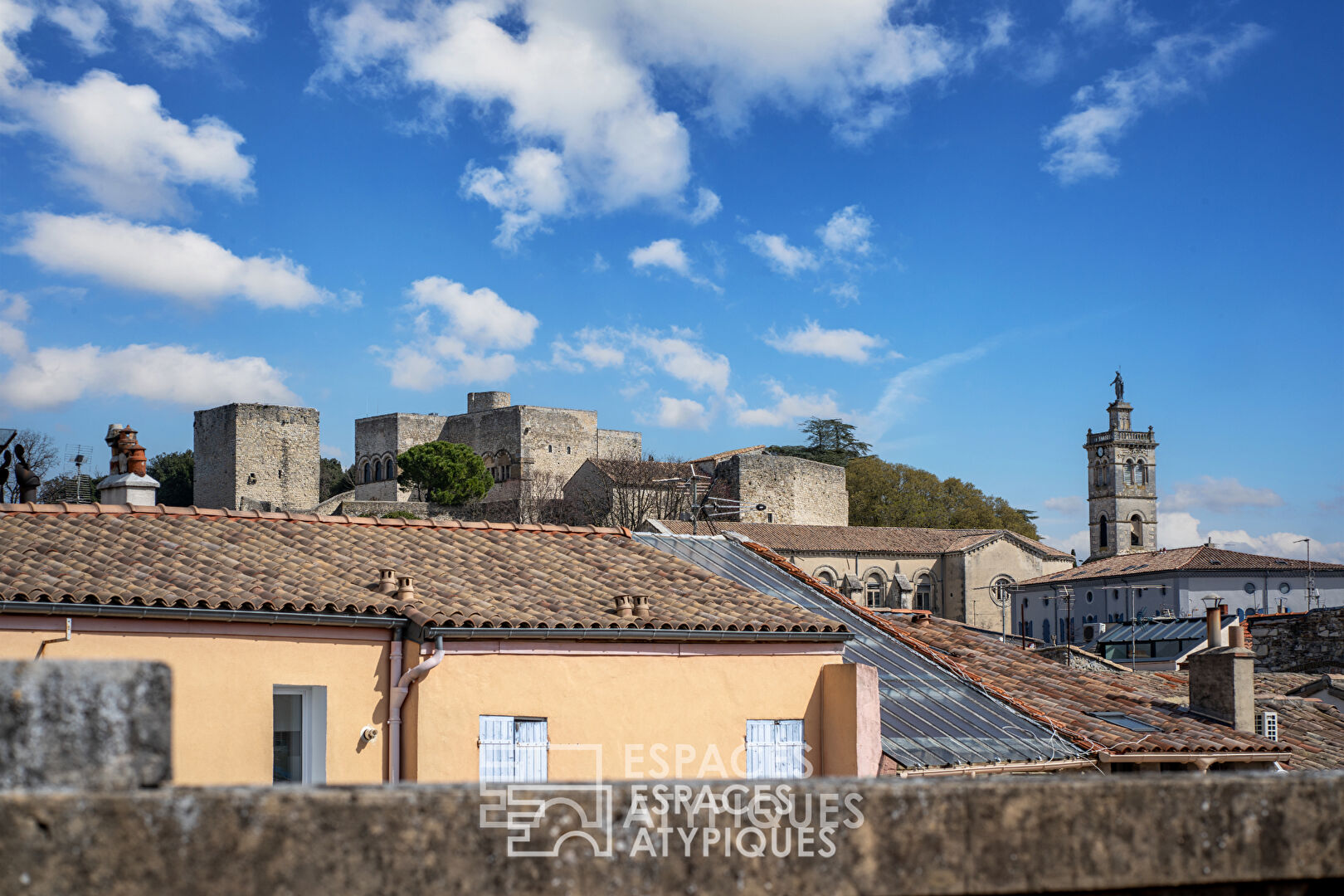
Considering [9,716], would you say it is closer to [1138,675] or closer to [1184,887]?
[1184,887]

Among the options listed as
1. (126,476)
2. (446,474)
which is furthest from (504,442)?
(126,476)

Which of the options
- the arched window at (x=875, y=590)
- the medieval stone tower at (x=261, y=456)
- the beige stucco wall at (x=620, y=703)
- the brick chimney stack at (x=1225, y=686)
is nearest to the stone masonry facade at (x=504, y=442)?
the medieval stone tower at (x=261, y=456)

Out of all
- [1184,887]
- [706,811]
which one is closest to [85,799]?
[706,811]

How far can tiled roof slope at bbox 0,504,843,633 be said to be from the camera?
9.88 meters

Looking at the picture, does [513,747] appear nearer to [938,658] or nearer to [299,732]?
[299,732]

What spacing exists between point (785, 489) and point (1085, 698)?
4962 centimetres

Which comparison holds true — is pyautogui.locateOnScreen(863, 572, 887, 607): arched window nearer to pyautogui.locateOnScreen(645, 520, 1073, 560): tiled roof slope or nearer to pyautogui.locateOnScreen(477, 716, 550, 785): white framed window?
pyautogui.locateOnScreen(645, 520, 1073, 560): tiled roof slope

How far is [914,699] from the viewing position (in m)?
13.1

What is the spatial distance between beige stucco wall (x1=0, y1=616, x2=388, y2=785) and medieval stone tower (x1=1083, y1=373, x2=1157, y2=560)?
75.7m

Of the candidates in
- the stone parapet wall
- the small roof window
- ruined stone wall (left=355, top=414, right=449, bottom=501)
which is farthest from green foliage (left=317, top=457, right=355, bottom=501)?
the stone parapet wall

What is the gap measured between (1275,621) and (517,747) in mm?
24987

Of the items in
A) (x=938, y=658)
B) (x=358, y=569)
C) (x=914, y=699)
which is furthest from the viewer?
(x=938, y=658)

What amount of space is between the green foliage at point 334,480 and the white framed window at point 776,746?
72516 millimetres

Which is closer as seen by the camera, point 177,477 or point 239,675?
point 239,675
